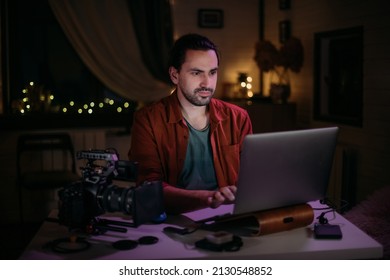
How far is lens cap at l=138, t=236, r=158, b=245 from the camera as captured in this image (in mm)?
1546

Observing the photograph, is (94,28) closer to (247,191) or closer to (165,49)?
(165,49)

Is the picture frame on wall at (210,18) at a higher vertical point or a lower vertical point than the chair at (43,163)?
higher

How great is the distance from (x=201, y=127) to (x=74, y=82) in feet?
9.11

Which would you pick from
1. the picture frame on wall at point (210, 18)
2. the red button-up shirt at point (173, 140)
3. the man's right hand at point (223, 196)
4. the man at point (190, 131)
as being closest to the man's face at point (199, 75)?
the man at point (190, 131)

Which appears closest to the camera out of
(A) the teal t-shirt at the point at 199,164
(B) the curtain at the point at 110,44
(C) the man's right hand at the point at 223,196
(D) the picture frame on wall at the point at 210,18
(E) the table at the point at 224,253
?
(E) the table at the point at 224,253

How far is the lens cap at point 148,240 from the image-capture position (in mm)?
1546

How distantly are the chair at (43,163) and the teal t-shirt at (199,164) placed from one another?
6.31 ft

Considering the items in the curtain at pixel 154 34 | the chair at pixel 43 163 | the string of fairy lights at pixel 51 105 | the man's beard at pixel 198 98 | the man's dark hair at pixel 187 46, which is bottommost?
the chair at pixel 43 163

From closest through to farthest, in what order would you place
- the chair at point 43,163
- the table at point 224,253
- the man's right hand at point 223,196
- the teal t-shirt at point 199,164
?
the table at point 224,253, the man's right hand at point 223,196, the teal t-shirt at point 199,164, the chair at point 43,163

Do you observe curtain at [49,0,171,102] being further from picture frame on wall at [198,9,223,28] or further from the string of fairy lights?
picture frame on wall at [198,9,223,28]

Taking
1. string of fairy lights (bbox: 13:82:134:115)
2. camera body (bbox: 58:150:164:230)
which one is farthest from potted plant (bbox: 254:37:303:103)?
camera body (bbox: 58:150:164:230)

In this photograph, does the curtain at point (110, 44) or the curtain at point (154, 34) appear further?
the curtain at point (154, 34)

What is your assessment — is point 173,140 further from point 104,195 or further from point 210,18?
point 210,18

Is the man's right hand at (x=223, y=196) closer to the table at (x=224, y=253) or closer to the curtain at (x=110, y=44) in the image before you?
the table at (x=224, y=253)
